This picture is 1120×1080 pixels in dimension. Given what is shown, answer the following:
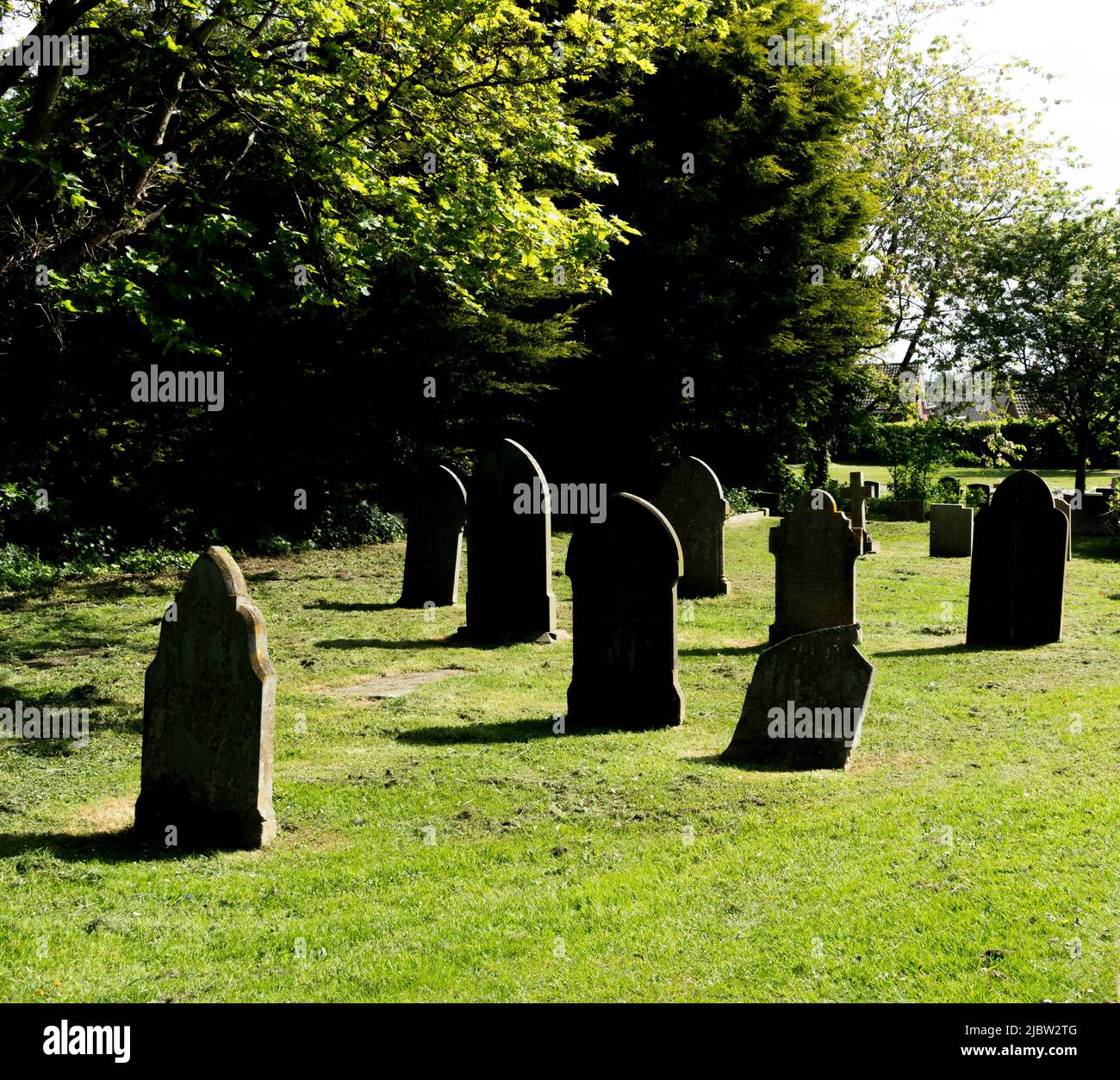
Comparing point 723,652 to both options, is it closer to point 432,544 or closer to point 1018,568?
point 1018,568

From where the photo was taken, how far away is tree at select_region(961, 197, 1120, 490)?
27.7m

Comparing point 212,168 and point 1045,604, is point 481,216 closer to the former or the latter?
point 212,168

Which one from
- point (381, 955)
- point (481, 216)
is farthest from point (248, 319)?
point (381, 955)

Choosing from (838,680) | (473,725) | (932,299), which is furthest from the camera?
(932,299)

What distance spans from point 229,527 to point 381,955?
1570 cm

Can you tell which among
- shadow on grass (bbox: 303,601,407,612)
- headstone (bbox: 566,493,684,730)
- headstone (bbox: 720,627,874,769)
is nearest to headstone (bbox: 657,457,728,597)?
shadow on grass (bbox: 303,601,407,612)

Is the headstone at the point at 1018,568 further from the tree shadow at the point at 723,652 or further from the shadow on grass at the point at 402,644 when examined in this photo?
the shadow on grass at the point at 402,644

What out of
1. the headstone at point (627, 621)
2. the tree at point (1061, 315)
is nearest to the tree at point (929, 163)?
the tree at point (1061, 315)

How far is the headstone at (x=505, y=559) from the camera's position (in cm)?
1405

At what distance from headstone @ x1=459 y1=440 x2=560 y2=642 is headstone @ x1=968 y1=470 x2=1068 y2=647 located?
507 centimetres

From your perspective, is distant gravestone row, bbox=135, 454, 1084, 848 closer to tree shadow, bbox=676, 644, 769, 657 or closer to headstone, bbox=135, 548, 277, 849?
headstone, bbox=135, 548, 277, 849

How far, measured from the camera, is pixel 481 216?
14.0 metres

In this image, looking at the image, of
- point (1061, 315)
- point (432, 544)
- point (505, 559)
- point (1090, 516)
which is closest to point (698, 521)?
point (432, 544)

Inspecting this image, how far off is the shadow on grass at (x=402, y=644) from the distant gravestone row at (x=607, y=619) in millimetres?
226
